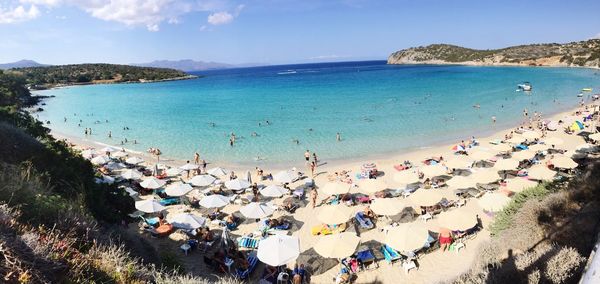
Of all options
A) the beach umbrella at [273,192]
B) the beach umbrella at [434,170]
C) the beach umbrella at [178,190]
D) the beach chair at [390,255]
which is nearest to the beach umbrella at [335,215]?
the beach chair at [390,255]

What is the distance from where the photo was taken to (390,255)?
1198 centimetres

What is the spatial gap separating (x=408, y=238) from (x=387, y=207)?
2.86 m

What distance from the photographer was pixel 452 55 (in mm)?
177375

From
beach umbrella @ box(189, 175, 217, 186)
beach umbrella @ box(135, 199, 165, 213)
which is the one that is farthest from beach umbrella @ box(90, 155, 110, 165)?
beach umbrella @ box(135, 199, 165, 213)

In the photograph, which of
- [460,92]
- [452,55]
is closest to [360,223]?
[460,92]

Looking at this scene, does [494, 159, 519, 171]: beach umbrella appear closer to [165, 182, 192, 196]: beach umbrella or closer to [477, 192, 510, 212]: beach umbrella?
[477, 192, 510, 212]: beach umbrella

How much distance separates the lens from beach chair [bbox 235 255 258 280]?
11368mm

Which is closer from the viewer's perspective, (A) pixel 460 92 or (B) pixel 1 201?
(B) pixel 1 201

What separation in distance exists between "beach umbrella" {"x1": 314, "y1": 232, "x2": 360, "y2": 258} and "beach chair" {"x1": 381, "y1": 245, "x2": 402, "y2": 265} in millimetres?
1505

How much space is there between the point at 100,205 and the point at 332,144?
21586 mm

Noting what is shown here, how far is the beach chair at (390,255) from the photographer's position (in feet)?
38.9

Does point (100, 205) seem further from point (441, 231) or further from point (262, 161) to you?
point (262, 161)

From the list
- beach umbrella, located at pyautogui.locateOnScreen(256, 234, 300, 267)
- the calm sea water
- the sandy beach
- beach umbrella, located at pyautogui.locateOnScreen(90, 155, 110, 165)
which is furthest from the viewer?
the calm sea water

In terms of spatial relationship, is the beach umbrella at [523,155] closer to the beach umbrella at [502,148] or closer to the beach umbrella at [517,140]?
the beach umbrella at [502,148]
